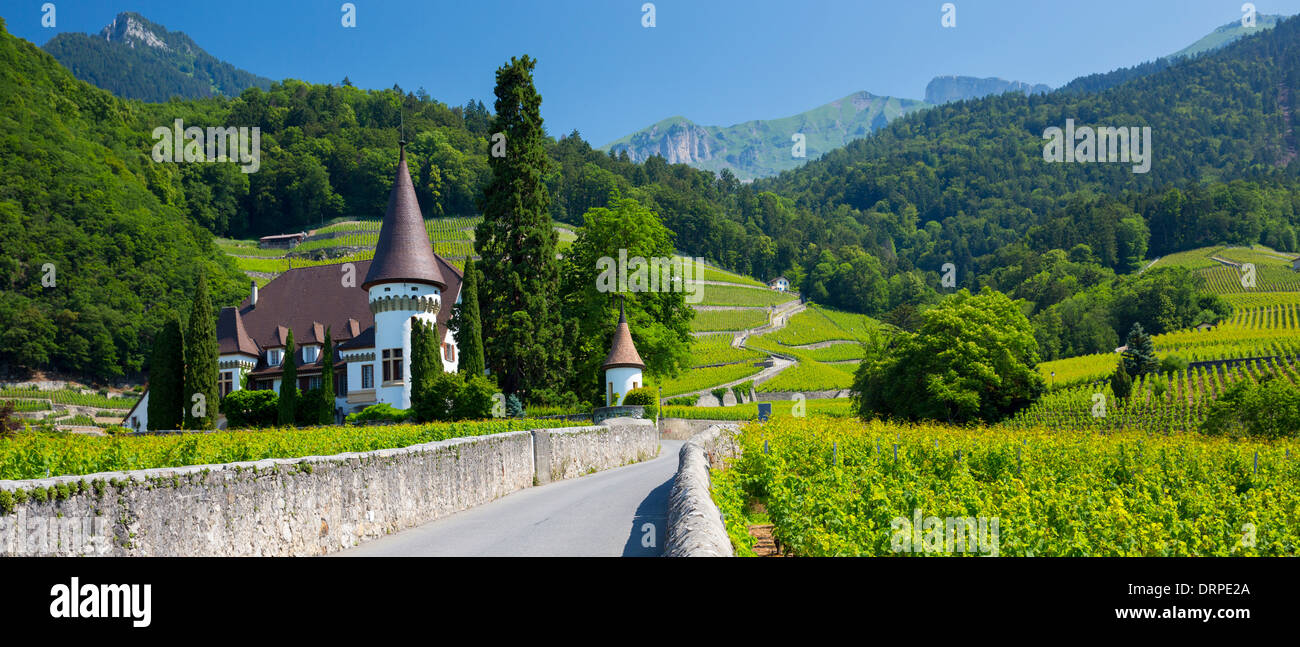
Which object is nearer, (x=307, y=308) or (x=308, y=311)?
(x=308, y=311)

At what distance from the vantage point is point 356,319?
52812 mm

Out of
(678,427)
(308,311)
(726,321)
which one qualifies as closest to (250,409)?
(308,311)

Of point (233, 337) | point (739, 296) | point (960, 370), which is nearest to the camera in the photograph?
point (960, 370)

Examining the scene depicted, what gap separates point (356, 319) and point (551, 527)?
4260cm

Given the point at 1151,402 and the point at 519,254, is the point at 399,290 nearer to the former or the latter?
the point at 519,254

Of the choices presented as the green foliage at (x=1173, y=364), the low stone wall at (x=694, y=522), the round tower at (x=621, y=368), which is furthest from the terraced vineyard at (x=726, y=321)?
the low stone wall at (x=694, y=522)

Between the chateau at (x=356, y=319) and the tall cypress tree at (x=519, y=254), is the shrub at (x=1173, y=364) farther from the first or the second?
the chateau at (x=356, y=319)

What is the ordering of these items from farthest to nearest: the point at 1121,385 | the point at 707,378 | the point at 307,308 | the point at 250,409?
the point at 707,378
the point at 1121,385
the point at 307,308
the point at 250,409

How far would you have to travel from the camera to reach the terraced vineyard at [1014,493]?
9383mm

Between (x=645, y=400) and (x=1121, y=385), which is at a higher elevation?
(x=645, y=400)

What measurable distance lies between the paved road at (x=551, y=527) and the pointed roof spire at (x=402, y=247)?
1116 inches
